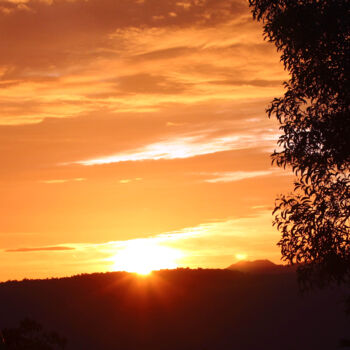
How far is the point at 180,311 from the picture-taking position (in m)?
43.8

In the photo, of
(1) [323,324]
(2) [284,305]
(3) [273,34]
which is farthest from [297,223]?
(2) [284,305]

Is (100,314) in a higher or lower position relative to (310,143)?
lower

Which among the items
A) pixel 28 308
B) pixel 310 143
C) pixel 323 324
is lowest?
pixel 323 324

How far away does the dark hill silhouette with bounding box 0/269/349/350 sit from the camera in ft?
129

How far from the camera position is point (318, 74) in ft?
70.4

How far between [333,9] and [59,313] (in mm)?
29607

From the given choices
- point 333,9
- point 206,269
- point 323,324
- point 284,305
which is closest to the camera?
point 333,9

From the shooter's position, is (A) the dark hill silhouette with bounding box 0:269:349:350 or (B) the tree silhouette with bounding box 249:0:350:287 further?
(A) the dark hill silhouette with bounding box 0:269:349:350

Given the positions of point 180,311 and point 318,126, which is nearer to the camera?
point 318,126

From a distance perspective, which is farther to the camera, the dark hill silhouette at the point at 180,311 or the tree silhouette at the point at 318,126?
the dark hill silhouette at the point at 180,311

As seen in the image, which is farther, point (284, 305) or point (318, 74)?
point (284, 305)

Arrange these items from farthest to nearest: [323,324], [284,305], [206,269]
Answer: [206,269] < [284,305] < [323,324]

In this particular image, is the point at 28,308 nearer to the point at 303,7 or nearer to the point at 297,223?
the point at 297,223

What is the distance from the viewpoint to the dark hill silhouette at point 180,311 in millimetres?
39406
